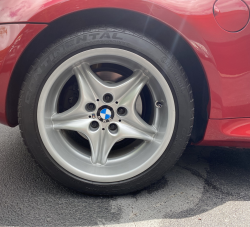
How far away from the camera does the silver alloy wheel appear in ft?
3.69

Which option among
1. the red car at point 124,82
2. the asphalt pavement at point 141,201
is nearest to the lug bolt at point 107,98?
the red car at point 124,82

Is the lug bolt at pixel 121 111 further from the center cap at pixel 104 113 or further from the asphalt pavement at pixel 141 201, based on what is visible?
the asphalt pavement at pixel 141 201

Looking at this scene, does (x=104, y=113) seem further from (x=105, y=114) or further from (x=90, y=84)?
(x=90, y=84)

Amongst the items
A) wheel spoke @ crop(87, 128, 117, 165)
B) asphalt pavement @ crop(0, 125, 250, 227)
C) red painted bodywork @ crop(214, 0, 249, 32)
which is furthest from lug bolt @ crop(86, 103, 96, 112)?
red painted bodywork @ crop(214, 0, 249, 32)

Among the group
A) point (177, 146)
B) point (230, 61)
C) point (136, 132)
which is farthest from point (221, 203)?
point (230, 61)

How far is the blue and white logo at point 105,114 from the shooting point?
1.18 m

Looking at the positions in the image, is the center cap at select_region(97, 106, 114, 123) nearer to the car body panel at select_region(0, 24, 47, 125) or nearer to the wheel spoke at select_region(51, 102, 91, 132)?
the wheel spoke at select_region(51, 102, 91, 132)

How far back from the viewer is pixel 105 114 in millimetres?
1184

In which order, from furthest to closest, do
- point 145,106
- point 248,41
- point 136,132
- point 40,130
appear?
1. point 145,106
2. point 136,132
3. point 40,130
4. point 248,41

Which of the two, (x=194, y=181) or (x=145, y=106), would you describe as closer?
(x=194, y=181)

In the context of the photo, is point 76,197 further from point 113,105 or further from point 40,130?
point 113,105

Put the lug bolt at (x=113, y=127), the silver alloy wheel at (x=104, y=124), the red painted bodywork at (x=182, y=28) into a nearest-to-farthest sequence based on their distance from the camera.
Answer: the red painted bodywork at (x=182, y=28) < the silver alloy wheel at (x=104, y=124) < the lug bolt at (x=113, y=127)

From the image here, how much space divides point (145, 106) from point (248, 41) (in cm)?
68

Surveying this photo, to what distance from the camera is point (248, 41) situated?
1.01 m
